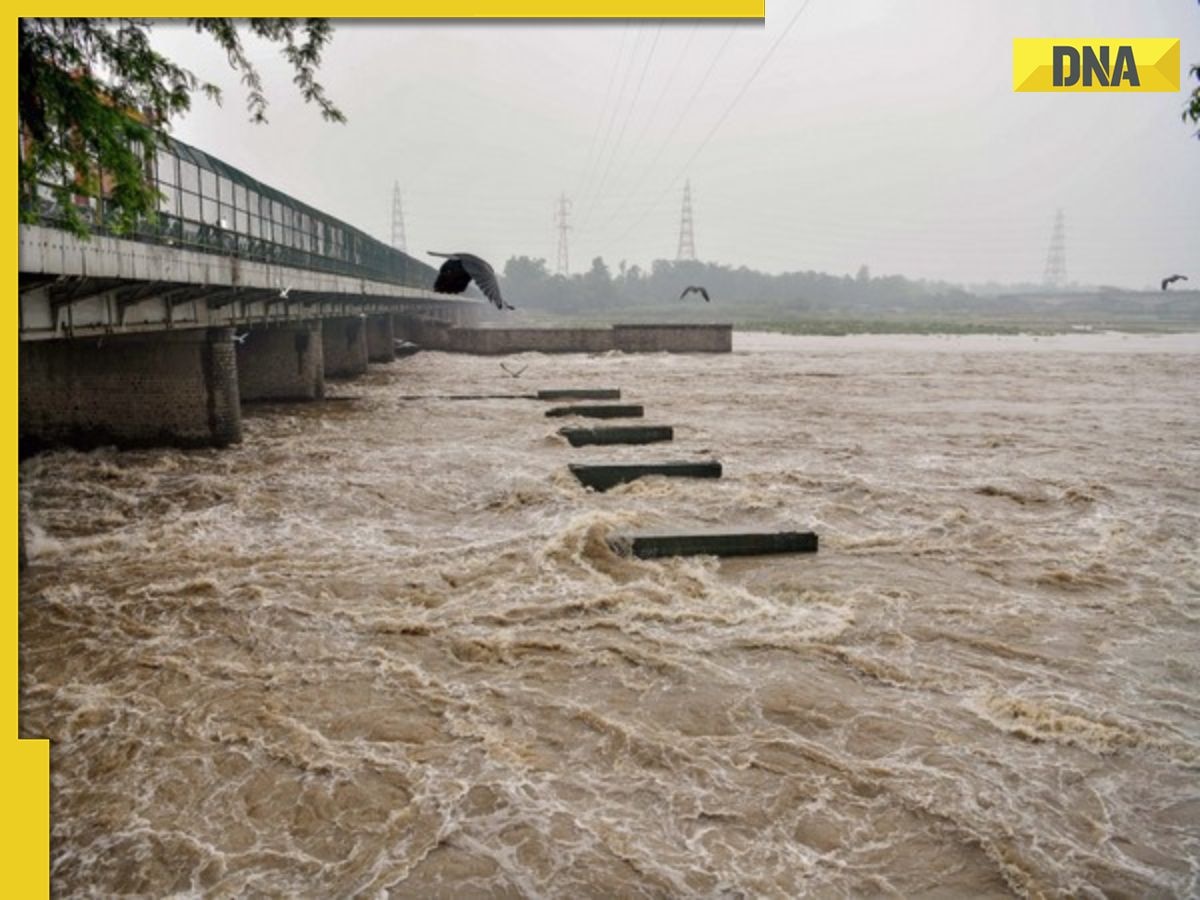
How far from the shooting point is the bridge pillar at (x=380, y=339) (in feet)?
180

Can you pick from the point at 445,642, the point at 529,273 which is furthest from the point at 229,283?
the point at 529,273

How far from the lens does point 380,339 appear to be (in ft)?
183

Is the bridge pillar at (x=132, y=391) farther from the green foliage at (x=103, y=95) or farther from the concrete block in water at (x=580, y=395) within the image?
the green foliage at (x=103, y=95)

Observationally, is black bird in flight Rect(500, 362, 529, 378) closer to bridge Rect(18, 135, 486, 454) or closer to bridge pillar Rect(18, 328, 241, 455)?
bridge Rect(18, 135, 486, 454)

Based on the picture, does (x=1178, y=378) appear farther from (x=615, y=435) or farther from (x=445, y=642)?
(x=445, y=642)

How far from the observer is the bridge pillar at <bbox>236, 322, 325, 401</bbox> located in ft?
111

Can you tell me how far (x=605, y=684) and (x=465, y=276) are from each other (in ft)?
17.6

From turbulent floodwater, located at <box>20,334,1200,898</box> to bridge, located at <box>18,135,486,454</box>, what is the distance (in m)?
2.61

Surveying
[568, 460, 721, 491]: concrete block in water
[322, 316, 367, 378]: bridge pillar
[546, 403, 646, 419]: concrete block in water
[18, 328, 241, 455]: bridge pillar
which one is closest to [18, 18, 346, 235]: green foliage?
[568, 460, 721, 491]: concrete block in water

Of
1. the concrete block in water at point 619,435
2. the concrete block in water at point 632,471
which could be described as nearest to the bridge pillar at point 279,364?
the concrete block in water at point 619,435

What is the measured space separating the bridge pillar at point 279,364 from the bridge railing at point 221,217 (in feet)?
9.54

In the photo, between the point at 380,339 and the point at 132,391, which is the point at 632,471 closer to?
the point at 132,391

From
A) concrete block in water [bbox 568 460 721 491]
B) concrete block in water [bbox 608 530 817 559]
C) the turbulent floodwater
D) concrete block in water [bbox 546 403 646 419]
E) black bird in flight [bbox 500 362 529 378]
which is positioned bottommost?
the turbulent floodwater

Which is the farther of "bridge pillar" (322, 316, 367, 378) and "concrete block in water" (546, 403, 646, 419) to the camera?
"bridge pillar" (322, 316, 367, 378)
